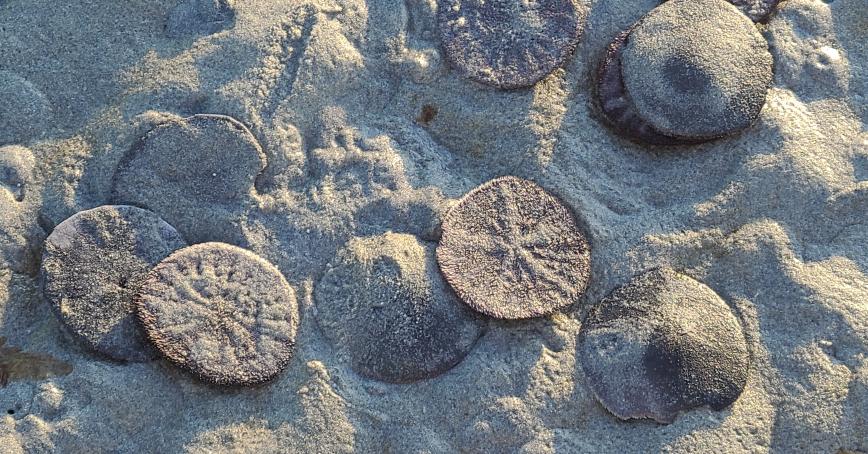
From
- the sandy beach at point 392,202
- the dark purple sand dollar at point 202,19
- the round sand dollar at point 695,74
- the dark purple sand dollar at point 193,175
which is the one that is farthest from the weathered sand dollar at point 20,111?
the round sand dollar at point 695,74

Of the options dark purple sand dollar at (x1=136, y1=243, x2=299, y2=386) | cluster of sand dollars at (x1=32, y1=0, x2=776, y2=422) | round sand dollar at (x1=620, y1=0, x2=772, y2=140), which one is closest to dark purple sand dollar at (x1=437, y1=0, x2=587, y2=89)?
cluster of sand dollars at (x1=32, y1=0, x2=776, y2=422)

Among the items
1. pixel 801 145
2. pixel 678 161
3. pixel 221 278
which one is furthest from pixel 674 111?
pixel 221 278

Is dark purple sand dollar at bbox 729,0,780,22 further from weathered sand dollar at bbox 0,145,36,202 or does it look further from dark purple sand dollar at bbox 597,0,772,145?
weathered sand dollar at bbox 0,145,36,202

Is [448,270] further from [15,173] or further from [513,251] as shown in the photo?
[15,173]

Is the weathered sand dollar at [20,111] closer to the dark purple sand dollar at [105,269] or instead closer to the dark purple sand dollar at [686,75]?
the dark purple sand dollar at [105,269]

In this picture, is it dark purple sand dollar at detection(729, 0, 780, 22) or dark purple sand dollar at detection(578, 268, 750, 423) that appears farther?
dark purple sand dollar at detection(729, 0, 780, 22)
